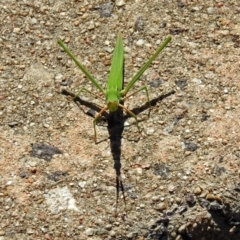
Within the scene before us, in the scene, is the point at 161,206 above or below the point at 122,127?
below

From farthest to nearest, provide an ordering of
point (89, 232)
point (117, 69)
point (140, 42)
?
point (140, 42) < point (117, 69) < point (89, 232)

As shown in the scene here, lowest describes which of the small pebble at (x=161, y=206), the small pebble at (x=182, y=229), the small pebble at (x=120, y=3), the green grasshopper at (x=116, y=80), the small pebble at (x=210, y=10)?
the small pebble at (x=182, y=229)

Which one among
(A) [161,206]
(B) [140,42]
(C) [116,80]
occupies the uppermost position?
(B) [140,42]

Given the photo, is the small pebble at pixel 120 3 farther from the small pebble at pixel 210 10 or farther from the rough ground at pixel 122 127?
the small pebble at pixel 210 10

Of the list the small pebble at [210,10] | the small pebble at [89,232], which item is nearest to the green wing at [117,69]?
the small pebble at [210,10]

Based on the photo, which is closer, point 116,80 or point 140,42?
point 116,80

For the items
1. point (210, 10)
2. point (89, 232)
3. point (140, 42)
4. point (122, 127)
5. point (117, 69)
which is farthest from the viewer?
point (210, 10)

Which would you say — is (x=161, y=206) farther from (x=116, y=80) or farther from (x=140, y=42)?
(x=140, y=42)

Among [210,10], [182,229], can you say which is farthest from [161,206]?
[210,10]
